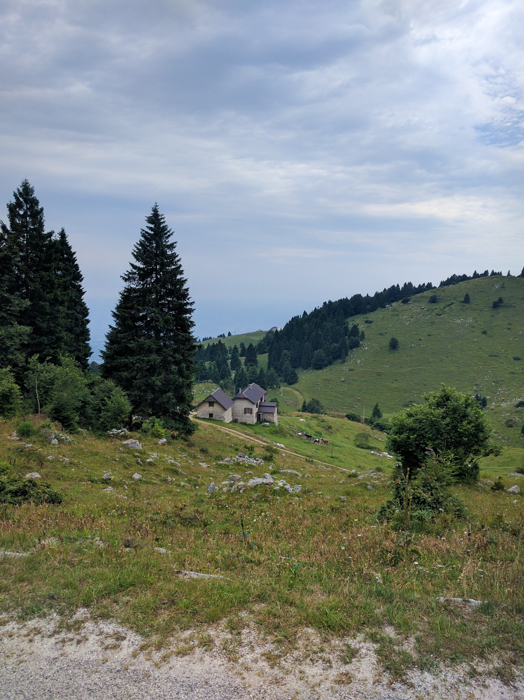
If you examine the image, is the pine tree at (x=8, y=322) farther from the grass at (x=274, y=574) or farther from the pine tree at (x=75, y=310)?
the grass at (x=274, y=574)

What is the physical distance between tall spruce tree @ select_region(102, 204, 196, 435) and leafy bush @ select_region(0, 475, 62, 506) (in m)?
18.7

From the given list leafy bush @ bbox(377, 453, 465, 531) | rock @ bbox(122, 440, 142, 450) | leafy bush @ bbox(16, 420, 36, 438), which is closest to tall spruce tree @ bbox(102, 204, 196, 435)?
rock @ bbox(122, 440, 142, 450)

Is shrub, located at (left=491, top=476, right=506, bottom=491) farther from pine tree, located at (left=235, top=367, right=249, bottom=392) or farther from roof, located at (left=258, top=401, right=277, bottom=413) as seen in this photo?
pine tree, located at (left=235, top=367, right=249, bottom=392)

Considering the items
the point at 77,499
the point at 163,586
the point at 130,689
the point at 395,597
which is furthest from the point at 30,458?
the point at 395,597

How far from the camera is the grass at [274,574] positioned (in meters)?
5.50

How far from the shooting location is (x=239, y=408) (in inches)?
2879

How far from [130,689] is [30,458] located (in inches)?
507

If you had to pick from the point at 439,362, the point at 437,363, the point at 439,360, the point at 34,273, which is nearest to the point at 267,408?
the point at 34,273

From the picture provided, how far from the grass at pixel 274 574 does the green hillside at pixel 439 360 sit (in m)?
121

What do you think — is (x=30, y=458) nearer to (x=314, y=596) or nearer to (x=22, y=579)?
(x=22, y=579)

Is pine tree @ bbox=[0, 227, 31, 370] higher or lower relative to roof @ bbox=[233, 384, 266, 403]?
higher

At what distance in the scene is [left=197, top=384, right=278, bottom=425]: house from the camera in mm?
67875

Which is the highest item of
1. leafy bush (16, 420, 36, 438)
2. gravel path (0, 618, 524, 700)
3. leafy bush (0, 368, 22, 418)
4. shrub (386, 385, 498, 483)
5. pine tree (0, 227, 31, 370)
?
pine tree (0, 227, 31, 370)

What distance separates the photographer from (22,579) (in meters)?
6.54
